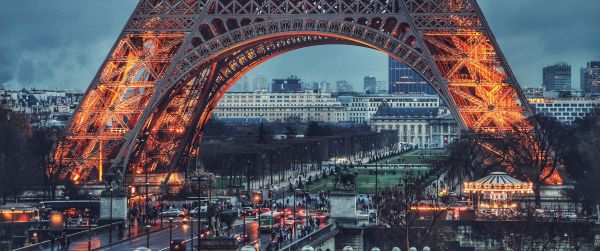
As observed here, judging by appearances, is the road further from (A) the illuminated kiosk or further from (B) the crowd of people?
(A) the illuminated kiosk

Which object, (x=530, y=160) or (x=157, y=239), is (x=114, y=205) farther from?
(x=530, y=160)

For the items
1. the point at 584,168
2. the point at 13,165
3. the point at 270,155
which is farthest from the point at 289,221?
the point at 270,155

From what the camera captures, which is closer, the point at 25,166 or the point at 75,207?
the point at 75,207

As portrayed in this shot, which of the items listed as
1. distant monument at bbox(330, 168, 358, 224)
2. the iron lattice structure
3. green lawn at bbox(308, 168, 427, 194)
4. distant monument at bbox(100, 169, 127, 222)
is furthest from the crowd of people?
green lawn at bbox(308, 168, 427, 194)

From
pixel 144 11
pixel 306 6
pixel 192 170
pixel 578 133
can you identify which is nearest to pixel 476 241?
pixel 306 6

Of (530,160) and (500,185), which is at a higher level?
(530,160)

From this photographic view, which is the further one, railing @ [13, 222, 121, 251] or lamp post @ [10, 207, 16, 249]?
lamp post @ [10, 207, 16, 249]

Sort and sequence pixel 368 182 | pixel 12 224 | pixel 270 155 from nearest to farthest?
1. pixel 12 224
2. pixel 368 182
3. pixel 270 155

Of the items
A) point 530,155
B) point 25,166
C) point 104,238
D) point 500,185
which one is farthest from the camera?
point 25,166
